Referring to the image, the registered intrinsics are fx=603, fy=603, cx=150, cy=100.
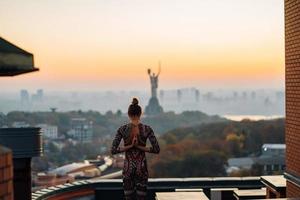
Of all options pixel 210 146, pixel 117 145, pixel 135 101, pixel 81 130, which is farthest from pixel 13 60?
pixel 81 130

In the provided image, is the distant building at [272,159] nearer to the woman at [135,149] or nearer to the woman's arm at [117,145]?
the woman at [135,149]

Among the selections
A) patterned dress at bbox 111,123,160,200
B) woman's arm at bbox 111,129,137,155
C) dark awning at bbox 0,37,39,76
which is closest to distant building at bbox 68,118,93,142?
patterned dress at bbox 111,123,160,200

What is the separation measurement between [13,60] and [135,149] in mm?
4043

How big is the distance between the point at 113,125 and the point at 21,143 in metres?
133

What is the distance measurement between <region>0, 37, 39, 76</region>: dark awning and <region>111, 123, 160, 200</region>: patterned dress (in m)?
3.69

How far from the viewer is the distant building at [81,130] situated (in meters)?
155

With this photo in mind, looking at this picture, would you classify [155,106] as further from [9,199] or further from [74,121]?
[9,199]

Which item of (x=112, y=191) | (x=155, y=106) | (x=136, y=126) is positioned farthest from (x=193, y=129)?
(x=136, y=126)

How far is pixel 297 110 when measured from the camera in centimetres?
998

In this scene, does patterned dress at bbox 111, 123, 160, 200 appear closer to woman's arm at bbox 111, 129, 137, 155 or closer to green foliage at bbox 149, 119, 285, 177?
woman's arm at bbox 111, 129, 137, 155

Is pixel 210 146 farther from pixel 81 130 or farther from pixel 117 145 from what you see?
pixel 117 145

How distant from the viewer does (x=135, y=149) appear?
860 cm

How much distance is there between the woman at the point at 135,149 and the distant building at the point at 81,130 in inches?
5634

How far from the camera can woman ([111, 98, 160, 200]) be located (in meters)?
8.54
